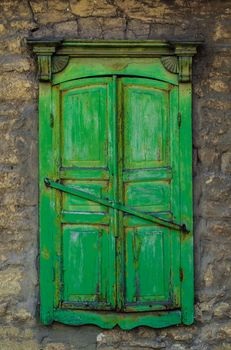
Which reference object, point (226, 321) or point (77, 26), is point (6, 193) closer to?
point (77, 26)

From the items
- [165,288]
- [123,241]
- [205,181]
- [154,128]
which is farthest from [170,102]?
[165,288]

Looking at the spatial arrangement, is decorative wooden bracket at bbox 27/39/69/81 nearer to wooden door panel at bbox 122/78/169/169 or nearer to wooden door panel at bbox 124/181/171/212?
wooden door panel at bbox 122/78/169/169

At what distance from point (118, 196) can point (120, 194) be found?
2 cm

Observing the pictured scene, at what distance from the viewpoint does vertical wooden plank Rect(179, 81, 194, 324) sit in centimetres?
493

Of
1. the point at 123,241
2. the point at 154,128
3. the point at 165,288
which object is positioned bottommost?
the point at 165,288

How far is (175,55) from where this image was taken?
492 cm

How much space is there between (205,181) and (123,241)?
0.77 metres

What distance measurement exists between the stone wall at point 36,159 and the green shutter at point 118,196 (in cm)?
10

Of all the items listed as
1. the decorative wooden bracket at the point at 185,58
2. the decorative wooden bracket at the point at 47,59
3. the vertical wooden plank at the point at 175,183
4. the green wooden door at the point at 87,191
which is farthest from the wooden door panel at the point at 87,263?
the decorative wooden bracket at the point at 185,58

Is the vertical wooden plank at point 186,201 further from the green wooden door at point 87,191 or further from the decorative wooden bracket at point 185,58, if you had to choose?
the green wooden door at point 87,191

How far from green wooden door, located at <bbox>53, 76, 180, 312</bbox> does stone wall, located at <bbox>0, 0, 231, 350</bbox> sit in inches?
8.1

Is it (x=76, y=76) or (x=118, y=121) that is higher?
(x=76, y=76)

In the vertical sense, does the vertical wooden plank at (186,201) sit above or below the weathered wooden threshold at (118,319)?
above

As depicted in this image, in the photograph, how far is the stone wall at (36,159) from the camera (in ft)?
16.3
